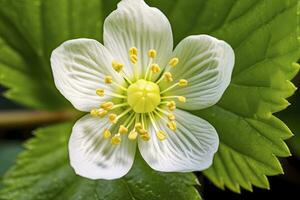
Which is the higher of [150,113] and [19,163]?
[150,113]

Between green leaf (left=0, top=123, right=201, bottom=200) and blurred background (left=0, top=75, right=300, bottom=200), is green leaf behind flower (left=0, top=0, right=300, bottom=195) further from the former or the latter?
blurred background (left=0, top=75, right=300, bottom=200)

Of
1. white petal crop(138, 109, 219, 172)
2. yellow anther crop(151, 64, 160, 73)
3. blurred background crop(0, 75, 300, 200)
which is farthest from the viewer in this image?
blurred background crop(0, 75, 300, 200)

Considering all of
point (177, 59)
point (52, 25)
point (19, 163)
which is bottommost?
point (19, 163)

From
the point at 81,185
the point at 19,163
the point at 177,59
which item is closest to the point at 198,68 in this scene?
the point at 177,59

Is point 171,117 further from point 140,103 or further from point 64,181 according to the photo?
point 64,181

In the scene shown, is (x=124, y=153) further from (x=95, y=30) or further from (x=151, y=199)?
(x=95, y=30)

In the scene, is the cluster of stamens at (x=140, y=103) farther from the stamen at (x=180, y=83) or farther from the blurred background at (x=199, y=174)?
the blurred background at (x=199, y=174)

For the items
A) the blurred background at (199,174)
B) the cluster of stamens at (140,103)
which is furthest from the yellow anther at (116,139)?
the blurred background at (199,174)

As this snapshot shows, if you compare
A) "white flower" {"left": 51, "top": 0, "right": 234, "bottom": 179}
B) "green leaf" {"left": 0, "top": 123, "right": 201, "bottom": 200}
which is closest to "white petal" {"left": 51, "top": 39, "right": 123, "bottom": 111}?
"white flower" {"left": 51, "top": 0, "right": 234, "bottom": 179}
